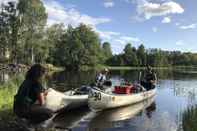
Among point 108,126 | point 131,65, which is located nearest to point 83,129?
point 108,126

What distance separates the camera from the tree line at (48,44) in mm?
52062

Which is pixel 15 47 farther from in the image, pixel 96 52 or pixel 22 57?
pixel 96 52

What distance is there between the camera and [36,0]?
5391cm

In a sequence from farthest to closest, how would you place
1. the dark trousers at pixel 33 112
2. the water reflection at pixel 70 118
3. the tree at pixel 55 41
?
the tree at pixel 55 41
the water reflection at pixel 70 118
the dark trousers at pixel 33 112

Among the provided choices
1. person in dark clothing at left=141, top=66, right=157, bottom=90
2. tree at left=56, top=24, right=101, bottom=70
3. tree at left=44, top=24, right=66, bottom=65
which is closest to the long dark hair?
person in dark clothing at left=141, top=66, right=157, bottom=90

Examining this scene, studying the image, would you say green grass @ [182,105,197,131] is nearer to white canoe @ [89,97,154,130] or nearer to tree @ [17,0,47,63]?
white canoe @ [89,97,154,130]

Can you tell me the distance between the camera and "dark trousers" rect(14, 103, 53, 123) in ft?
25.2

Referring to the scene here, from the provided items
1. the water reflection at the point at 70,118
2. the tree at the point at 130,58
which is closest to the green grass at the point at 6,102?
the water reflection at the point at 70,118

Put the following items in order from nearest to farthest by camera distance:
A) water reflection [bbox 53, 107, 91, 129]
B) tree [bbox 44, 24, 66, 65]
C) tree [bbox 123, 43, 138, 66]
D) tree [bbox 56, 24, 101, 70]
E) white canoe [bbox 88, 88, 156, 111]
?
water reflection [bbox 53, 107, 91, 129]
white canoe [bbox 88, 88, 156, 111]
tree [bbox 44, 24, 66, 65]
tree [bbox 56, 24, 101, 70]
tree [bbox 123, 43, 138, 66]

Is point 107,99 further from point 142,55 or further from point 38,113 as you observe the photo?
point 142,55

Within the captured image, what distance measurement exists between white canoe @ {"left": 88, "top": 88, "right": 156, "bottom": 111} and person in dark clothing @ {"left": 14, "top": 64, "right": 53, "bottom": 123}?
7.33 metres

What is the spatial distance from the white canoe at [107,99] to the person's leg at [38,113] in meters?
7.18

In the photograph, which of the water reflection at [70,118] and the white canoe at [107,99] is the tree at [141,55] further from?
the water reflection at [70,118]

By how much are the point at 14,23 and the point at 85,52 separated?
77.4 ft
